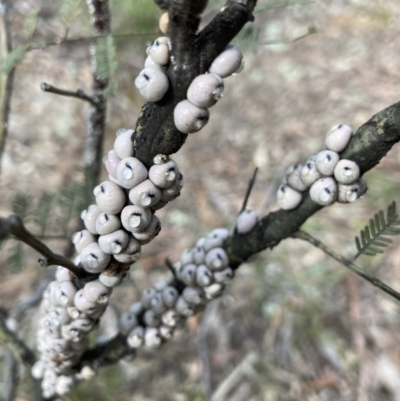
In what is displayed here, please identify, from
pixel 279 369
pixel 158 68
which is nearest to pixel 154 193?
pixel 158 68

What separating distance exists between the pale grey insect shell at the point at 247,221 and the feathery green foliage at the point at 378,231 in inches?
6.2

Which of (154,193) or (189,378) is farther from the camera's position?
(189,378)

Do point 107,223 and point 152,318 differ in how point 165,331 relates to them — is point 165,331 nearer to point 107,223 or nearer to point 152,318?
point 152,318

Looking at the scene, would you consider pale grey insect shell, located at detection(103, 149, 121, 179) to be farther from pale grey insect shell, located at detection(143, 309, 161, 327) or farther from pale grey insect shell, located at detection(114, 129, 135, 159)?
pale grey insect shell, located at detection(143, 309, 161, 327)

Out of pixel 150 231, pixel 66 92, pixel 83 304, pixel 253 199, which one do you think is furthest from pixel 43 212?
pixel 253 199

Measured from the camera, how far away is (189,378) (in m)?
1.66

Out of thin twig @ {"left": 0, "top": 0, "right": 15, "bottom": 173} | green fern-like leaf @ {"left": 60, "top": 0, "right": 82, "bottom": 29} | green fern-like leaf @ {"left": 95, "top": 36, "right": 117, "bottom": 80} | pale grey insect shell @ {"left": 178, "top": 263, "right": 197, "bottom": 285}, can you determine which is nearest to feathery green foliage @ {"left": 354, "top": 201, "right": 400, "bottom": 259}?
pale grey insect shell @ {"left": 178, "top": 263, "right": 197, "bottom": 285}

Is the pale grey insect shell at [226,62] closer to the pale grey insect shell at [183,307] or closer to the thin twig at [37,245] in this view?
the thin twig at [37,245]

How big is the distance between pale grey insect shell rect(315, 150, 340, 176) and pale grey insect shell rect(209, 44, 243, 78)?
0.21 m

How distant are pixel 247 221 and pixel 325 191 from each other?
0.15 meters

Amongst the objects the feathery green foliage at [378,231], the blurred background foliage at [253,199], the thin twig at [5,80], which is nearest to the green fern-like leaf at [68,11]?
the blurred background foliage at [253,199]

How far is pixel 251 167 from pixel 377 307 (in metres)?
0.98

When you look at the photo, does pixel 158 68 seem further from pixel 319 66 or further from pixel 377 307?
pixel 319 66

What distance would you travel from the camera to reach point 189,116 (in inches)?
16.5
